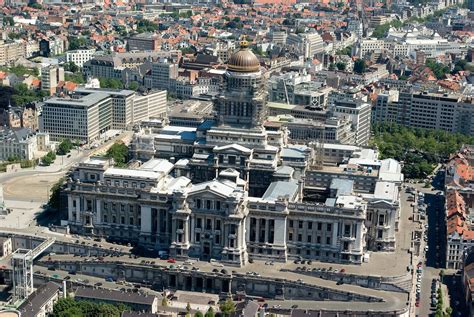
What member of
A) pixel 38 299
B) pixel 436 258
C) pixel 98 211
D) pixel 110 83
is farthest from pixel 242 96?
pixel 110 83

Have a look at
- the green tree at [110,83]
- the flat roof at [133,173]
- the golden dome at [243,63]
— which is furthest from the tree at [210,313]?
the green tree at [110,83]

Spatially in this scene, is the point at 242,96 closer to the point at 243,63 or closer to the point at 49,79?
the point at 243,63

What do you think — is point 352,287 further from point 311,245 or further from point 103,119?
point 103,119

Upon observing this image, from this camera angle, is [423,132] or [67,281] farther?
[423,132]

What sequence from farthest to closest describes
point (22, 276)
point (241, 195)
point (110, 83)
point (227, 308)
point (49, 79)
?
point (110, 83) < point (49, 79) < point (241, 195) < point (22, 276) < point (227, 308)

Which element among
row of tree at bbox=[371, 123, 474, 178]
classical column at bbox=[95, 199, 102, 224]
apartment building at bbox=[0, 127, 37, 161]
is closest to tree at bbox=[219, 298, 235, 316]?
classical column at bbox=[95, 199, 102, 224]

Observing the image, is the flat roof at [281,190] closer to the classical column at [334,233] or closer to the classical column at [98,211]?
the classical column at [334,233]

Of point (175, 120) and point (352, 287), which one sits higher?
point (175, 120)

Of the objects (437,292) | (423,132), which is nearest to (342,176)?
(437,292)
